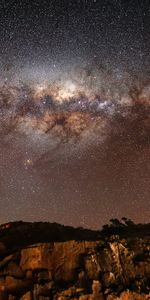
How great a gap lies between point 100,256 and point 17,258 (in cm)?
601

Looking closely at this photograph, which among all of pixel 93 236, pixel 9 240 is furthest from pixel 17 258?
pixel 93 236

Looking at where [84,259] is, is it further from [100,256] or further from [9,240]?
[9,240]

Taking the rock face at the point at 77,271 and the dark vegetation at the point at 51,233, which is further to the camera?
the dark vegetation at the point at 51,233

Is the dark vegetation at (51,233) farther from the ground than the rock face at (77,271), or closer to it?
farther from the ground

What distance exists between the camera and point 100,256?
1051 inches

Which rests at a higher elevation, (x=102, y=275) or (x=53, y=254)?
(x=53, y=254)

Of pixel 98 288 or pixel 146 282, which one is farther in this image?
pixel 146 282

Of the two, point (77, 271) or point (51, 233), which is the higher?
point (51, 233)

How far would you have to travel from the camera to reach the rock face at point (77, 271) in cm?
2411

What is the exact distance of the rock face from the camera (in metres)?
24.1

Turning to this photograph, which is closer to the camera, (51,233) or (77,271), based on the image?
(77,271)

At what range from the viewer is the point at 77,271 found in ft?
84.6

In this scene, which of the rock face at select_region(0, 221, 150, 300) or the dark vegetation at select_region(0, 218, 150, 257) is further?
the dark vegetation at select_region(0, 218, 150, 257)

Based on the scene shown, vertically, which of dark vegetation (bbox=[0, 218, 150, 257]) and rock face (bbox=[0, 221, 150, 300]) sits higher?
dark vegetation (bbox=[0, 218, 150, 257])
